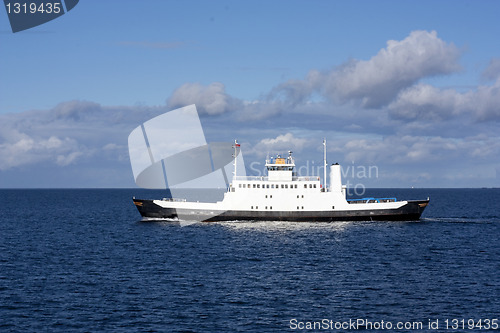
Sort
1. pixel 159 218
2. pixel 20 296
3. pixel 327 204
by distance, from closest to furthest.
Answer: pixel 20 296, pixel 327 204, pixel 159 218

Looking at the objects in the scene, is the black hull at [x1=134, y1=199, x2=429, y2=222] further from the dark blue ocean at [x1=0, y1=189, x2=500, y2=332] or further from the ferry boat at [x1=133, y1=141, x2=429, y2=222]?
the dark blue ocean at [x1=0, y1=189, x2=500, y2=332]

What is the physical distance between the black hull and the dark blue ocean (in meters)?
3.83

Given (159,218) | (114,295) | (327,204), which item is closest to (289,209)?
(327,204)

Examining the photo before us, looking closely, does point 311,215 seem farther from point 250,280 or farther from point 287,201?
point 250,280

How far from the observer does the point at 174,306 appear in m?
29.4

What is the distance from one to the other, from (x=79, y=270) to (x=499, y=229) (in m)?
60.3

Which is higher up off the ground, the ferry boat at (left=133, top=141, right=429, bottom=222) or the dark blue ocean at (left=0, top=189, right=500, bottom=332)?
the ferry boat at (left=133, top=141, right=429, bottom=222)

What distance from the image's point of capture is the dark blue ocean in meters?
27.1

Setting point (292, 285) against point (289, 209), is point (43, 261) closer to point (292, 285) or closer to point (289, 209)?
point (292, 285)

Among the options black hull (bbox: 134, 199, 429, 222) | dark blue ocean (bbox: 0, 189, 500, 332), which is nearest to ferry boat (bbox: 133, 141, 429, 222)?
black hull (bbox: 134, 199, 429, 222)

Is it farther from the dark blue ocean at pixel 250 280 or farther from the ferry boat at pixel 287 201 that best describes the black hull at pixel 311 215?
the dark blue ocean at pixel 250 280

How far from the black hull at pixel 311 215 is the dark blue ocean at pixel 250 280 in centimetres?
383

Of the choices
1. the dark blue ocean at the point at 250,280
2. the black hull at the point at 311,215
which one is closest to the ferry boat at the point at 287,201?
the black hull at the point at 311,215

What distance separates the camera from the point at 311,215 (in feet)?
219
